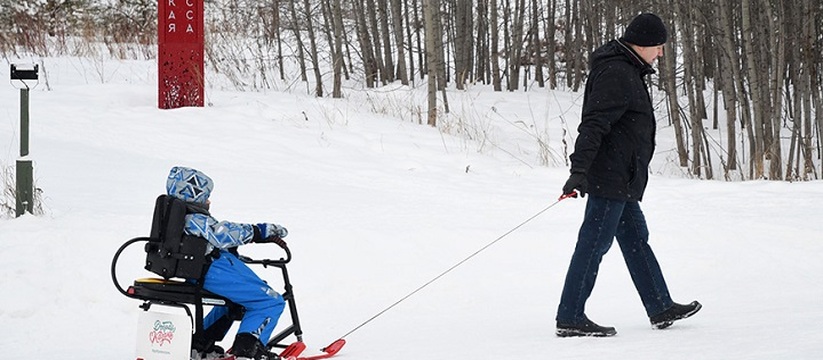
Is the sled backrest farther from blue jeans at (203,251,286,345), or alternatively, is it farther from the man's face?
the man's face

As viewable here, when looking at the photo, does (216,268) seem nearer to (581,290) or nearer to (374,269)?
(581,290)

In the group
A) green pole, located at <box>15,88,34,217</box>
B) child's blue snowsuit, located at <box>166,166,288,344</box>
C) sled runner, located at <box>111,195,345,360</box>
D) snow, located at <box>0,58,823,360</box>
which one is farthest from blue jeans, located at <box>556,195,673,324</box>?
green pole, located at <box>15,88,34,217</box>

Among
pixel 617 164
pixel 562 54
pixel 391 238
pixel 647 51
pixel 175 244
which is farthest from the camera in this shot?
pixel 562 54

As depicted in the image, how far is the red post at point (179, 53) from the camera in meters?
12.4

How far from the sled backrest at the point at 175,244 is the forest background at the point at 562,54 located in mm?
8318

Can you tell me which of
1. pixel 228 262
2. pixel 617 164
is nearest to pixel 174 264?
pixel 228 262

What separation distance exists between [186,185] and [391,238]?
11.1ft

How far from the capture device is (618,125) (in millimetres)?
4871

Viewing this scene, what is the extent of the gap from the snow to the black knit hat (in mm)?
1552

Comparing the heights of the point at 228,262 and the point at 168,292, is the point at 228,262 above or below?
above

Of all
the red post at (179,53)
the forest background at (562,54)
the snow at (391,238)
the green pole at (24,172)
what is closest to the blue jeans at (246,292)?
the snow at (391,238)

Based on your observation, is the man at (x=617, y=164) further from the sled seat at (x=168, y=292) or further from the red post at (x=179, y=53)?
the red post at (x=179, y=53)

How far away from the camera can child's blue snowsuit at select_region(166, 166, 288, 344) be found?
445 cm

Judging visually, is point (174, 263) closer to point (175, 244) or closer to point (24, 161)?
point (175, 244)
